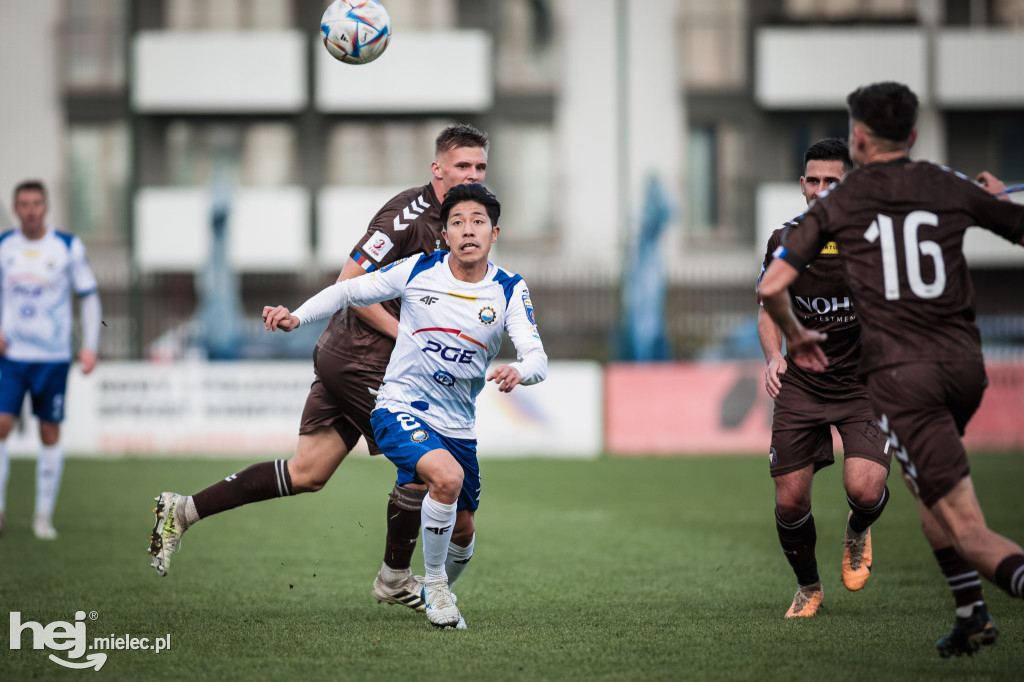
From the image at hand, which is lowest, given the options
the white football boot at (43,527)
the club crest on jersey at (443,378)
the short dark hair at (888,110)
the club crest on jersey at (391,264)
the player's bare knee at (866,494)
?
the white football boot at (43,527)

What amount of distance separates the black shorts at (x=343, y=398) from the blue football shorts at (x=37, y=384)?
13.5ft

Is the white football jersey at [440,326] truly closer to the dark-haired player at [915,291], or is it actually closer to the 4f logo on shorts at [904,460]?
the dark-haired player at [915,291]

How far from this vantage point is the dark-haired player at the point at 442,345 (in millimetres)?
5676

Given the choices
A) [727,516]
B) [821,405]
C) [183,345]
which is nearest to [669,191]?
[183,345]

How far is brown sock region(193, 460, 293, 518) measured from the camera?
6.24 m

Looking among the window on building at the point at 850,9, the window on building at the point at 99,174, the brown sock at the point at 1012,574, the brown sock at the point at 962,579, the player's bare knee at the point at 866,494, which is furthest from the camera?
the window on building at the point at 99,174

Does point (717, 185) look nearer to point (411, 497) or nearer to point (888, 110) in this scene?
point (411, 497)

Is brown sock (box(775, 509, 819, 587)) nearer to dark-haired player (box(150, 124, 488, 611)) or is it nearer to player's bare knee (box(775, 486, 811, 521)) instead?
player's bare knee (box(775, 486, 811, 521))

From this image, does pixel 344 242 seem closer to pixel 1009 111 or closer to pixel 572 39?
pixel 572 39

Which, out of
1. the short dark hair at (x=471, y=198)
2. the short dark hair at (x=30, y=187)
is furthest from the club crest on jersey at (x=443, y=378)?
the short dark hair at (x=30, y=187)

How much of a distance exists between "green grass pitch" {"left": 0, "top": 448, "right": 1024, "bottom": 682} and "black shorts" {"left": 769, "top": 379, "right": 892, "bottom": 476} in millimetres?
817

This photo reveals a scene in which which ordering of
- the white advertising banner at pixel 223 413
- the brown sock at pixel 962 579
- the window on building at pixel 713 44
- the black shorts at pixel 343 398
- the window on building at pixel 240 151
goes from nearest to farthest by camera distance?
the brown sock at pixel 962 579
the black shorts at pixel 343 398
the white advertising banner at pixel 223 413
the window on building at pixel 713 44
the window on building at pixel 240 151

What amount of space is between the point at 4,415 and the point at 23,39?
21591 mm

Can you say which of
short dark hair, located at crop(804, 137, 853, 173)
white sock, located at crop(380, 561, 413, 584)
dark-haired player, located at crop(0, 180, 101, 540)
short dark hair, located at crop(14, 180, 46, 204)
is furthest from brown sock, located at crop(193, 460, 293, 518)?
short dark hair, located at crop(14, 180, 46, 204)
